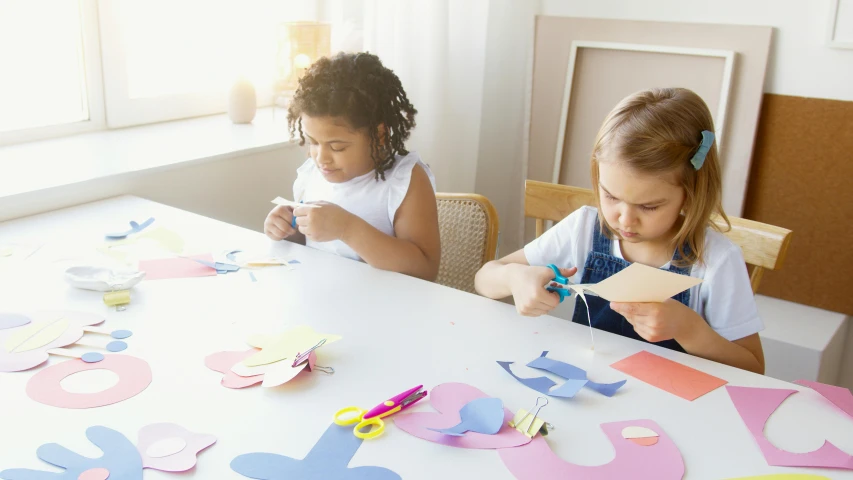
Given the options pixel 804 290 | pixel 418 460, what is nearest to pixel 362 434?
pixel 418 460

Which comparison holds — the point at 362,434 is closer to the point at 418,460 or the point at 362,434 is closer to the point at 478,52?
the point at 418,460

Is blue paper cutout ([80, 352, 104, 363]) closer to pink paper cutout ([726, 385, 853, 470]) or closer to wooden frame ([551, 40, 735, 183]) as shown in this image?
pink paper cutout ([726, 385, 853, 470])

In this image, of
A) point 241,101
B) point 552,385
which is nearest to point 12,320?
point 552,385

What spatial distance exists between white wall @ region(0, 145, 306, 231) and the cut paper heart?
1.06m

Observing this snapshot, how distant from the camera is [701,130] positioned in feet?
3.68

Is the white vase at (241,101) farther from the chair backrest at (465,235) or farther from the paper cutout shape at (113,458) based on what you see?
the paper cutout shape at (113,458)

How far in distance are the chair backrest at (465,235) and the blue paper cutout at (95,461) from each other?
38.7 inches

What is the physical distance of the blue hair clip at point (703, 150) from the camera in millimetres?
1091

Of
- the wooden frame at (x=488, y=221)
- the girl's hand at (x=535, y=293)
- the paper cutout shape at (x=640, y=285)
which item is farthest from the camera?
the wooden frame at (x=488, y=221)

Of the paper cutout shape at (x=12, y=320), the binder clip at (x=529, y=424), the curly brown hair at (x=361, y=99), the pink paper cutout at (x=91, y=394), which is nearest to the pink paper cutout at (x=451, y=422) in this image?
→ the binder clip at (x=529, y=424)

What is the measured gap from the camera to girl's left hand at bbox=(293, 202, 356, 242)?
134cm

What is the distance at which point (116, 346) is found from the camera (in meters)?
0.99

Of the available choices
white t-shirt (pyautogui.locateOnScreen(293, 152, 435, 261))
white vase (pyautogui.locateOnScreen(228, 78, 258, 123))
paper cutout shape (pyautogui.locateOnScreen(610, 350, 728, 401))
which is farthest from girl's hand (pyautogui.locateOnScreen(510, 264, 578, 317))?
white vase (pyautogui.locateOnScreen(228, 78, 258, 123))

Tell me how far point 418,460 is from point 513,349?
0.94ft
